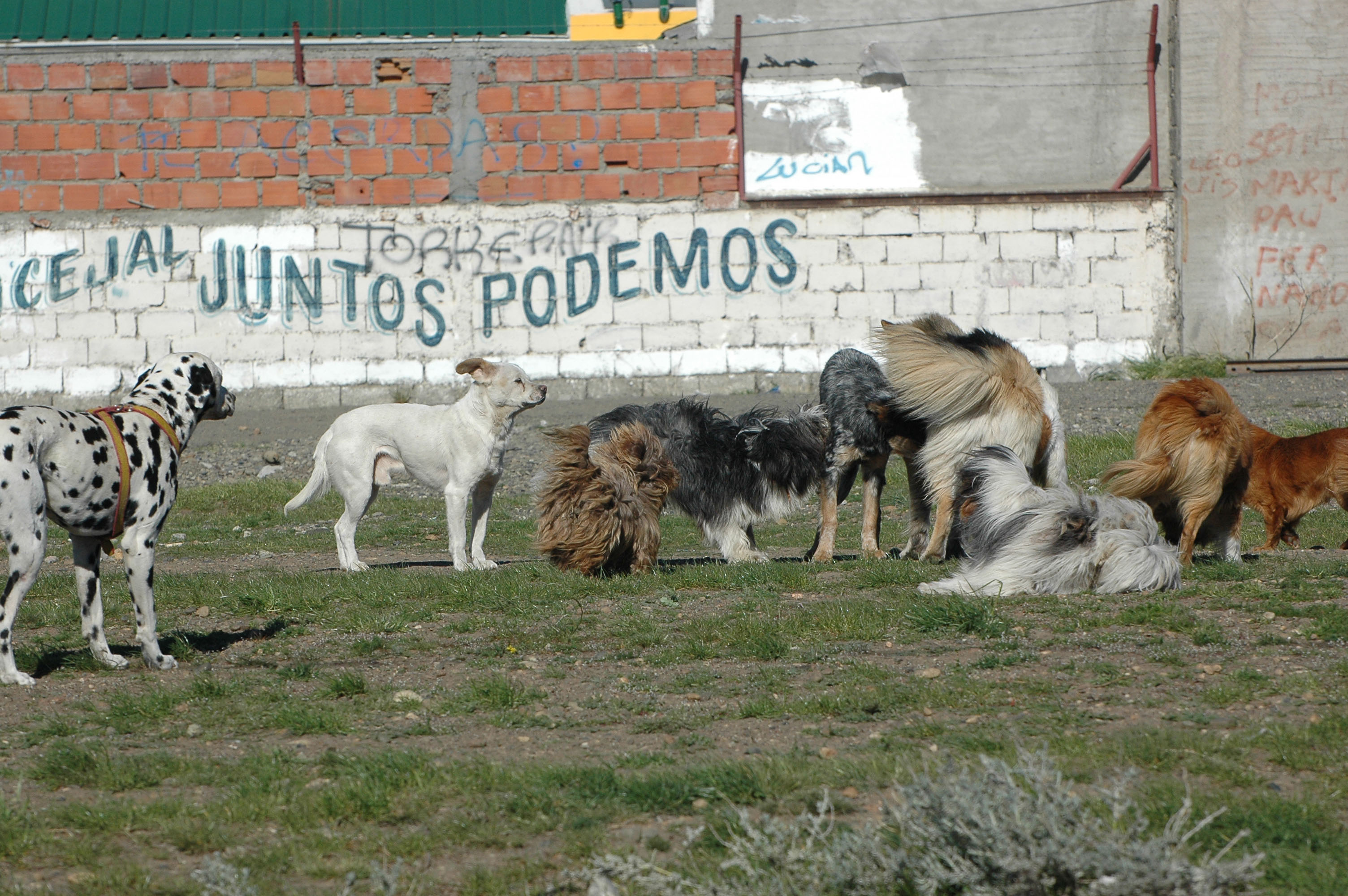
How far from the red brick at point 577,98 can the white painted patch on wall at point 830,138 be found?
4391mm

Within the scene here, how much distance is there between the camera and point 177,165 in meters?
17.5

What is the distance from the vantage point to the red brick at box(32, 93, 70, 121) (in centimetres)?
1720

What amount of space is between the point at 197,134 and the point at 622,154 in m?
5.86

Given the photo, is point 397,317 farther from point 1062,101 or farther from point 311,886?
point 311,886

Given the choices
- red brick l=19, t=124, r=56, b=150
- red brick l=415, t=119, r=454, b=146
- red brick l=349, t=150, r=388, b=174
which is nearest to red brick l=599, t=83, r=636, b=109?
red brick l=415, t=119, r=454, b=146

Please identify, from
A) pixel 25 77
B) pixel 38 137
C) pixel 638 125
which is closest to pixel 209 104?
pixel 38 137

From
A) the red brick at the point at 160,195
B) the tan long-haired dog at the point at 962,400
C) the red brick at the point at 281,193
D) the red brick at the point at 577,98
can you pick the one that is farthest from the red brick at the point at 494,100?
the tan long-haired dog at the point at 962,400

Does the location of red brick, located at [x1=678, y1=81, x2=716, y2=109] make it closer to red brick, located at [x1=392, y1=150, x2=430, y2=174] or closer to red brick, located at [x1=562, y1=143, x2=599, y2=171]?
red brick, located at [x1=562, y1=143, x2=599, y2=171]

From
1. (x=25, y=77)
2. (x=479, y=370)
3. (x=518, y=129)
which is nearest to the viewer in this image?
(x=479, y=370)

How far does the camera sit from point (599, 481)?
7672mm

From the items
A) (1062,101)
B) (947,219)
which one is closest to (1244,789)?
(947,219)

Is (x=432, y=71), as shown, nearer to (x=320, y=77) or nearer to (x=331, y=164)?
(x=320, y=77)

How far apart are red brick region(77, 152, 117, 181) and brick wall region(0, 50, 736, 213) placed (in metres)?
0.02

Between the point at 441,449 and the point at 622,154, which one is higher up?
the point at 622,154
